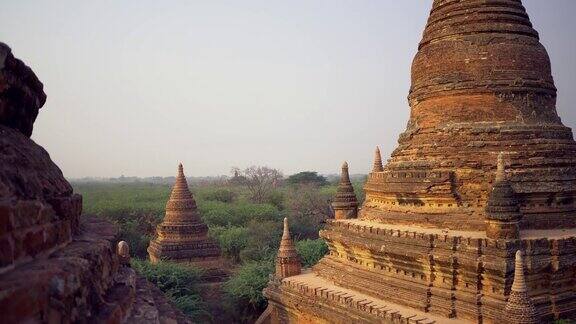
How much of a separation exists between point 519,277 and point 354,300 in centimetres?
373

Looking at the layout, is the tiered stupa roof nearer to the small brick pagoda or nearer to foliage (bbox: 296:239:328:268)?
foliage (bbox: 296:239:328:268)

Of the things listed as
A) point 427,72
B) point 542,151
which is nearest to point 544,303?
point 542,151

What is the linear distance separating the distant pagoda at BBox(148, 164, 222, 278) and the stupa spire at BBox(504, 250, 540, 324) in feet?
45.4

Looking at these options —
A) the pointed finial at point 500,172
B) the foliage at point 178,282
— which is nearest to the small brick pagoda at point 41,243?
the pointed finial at point 500,172

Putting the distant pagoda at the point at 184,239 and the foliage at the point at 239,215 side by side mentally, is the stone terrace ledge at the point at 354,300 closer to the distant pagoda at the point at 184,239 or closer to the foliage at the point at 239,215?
the distant pagoda at the point at 184,239

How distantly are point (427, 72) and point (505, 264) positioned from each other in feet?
19.6

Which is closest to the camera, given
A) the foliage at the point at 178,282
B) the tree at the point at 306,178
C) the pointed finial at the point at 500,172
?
the pointed finial at the point at 500,172

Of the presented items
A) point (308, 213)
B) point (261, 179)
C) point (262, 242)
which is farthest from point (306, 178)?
point (262, 242)

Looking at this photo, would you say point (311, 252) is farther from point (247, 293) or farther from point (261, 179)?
point (261, 179)

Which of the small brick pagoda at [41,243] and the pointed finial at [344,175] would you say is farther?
the pointed finial at [344,175]

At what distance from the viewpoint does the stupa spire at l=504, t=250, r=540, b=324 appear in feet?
26.8

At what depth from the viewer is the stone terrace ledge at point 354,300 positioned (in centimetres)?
962

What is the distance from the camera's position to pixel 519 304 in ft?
27.2

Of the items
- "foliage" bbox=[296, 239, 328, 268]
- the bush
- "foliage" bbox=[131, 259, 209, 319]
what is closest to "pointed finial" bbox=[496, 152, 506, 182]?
"foliage" bbox=[131, 259, 209, 319]
